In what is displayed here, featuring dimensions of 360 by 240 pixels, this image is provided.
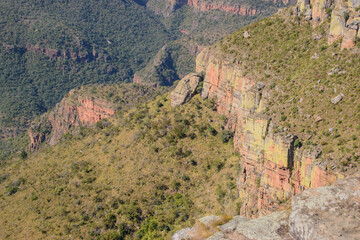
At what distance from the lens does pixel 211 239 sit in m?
22.4

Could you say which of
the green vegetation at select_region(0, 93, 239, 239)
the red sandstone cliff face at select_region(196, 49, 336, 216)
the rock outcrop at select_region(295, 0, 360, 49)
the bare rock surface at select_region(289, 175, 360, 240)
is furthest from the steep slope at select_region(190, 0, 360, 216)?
the bare rock surface at select_region(289, 175, 360, 240)

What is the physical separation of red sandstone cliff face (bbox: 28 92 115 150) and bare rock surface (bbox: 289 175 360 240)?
272ft

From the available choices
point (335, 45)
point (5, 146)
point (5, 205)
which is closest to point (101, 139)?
point (5, 205)

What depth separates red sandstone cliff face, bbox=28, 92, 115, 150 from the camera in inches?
4119

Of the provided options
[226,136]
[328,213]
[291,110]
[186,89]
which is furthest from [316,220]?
[186,89]

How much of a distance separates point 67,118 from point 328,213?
352ft

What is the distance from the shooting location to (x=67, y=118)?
383 feet

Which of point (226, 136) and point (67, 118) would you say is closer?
point (226, 136)

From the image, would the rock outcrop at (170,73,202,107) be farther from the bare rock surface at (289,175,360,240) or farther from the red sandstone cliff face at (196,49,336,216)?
the bare rock surface at (289,175,360,240)

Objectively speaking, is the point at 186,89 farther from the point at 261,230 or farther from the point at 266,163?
the point at 261,230

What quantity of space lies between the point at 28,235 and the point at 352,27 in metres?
46.2

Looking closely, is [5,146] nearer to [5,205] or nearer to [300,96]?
[5,205]

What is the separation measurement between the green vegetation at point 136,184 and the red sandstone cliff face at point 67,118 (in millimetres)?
39205

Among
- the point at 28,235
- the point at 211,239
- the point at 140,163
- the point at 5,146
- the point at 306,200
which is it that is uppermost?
the point at 306,200
